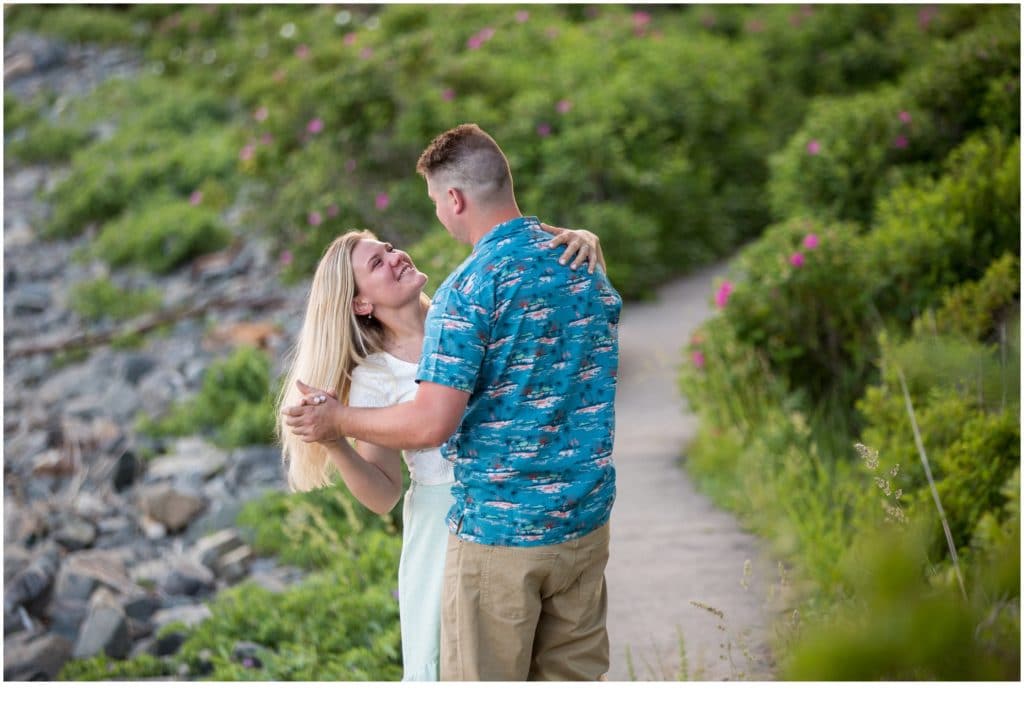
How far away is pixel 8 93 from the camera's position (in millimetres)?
16516

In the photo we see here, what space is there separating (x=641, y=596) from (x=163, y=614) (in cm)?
236

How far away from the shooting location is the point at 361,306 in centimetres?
261

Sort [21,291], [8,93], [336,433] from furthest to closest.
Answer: [8,93]
[21,291]
[336,433]

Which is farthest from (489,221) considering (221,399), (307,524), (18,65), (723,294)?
(18,65)

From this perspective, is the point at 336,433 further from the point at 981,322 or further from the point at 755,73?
the point at 755,73

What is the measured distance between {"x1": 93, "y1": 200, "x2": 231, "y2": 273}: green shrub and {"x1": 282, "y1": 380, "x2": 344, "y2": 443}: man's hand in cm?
1021

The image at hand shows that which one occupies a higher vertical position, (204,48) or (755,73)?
(204,48)

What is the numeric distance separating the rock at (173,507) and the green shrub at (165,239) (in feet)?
18.5

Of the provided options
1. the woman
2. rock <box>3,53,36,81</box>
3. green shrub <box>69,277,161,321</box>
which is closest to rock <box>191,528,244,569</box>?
the woman

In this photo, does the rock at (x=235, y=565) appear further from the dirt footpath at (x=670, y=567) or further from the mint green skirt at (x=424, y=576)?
the mint green skirt at (x=424, y=576)

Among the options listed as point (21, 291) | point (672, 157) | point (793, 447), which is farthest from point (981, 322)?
point (21, 291)

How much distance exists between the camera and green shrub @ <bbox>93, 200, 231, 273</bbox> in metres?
12.0

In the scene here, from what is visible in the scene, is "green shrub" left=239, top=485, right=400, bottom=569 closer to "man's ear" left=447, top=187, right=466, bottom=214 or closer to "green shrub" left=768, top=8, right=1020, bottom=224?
"man's ear" left=447, top=187, right=466, bottom=214

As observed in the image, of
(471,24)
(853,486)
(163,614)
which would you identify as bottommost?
(163,614)
